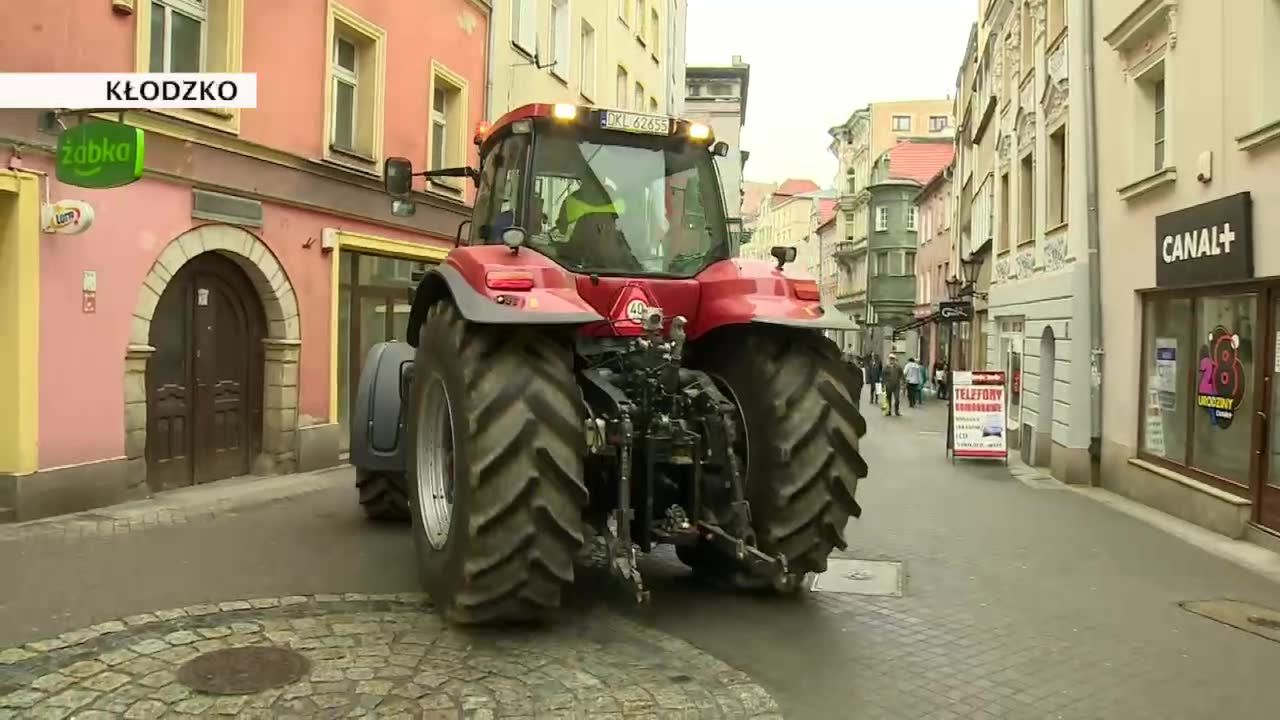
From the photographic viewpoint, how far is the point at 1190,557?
24.5 feet

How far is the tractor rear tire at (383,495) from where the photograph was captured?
7484 mm

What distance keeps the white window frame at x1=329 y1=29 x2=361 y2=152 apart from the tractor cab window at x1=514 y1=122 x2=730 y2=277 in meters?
6.47

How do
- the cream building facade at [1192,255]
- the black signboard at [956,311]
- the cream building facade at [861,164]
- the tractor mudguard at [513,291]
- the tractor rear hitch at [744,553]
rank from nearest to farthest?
the tractor mudguard at [513,291], the tractor rear hitch at [744,553], the cream building facade at [1192,255], the black signboard at [956,311], the cream building facade at [861,164]

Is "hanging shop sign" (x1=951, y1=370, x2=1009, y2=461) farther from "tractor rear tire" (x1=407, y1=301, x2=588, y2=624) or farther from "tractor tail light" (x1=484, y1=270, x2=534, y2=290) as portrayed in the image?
"tractor tail light" (x1=484, y1=270, x2=534, y2=290)

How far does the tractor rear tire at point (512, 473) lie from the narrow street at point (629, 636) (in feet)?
1.00

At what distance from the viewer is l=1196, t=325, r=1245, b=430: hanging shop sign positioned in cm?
852

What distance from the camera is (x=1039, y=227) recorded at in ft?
47.3

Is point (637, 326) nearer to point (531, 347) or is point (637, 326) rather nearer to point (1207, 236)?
point (531, 347)

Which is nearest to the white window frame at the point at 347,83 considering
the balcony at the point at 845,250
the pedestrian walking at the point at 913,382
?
the pedestrian walking at the point at 913,382

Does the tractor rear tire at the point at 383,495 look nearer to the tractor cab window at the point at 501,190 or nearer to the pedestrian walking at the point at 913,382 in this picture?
the tractor cab window at the point at 501,190

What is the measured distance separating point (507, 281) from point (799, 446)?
→ 1.68m

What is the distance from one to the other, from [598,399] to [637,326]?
48 centimetres

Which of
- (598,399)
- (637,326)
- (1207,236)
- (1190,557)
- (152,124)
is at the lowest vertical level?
(1190,557)

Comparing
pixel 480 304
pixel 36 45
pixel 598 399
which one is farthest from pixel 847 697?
pixel 36 45
